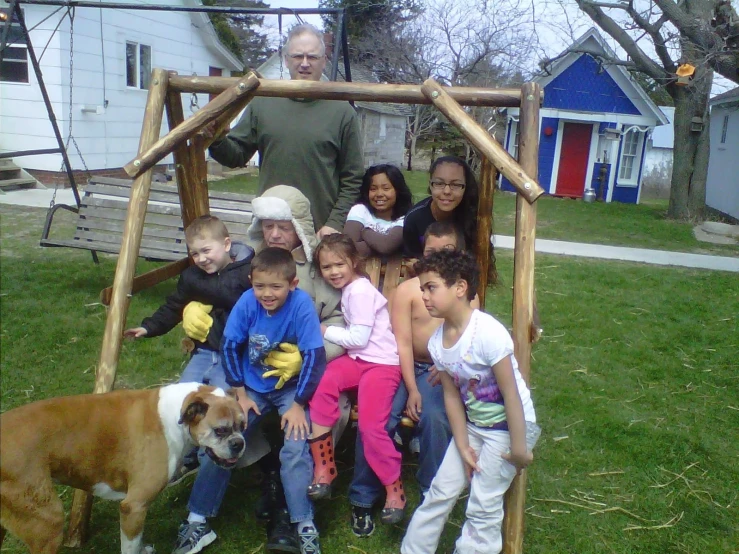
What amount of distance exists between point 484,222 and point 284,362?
1.40 metres

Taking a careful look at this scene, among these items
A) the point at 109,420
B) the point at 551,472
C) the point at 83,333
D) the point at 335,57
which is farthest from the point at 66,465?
the point at 335,57

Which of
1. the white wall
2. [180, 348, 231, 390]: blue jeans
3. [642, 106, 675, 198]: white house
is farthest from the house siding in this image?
[180, 348, 231, 390]: blue jeans

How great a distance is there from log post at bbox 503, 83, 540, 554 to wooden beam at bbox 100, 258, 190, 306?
1860mm

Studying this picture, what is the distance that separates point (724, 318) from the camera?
696 centimetres

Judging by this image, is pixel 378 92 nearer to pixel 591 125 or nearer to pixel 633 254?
pixel 633 254

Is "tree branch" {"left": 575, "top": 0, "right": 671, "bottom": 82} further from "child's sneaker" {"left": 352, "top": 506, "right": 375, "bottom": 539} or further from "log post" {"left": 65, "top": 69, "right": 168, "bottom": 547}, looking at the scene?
"child's sneaker" {"left": 352, "top": 506, "right": 375, "bottom": 539}

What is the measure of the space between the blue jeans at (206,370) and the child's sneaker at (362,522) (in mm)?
890

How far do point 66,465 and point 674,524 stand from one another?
9.53 feet

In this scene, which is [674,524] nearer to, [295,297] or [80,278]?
[295,297]

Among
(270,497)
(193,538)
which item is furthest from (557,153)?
(193,538)

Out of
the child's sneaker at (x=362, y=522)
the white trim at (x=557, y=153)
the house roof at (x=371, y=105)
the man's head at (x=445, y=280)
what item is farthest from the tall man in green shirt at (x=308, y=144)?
the house roof at (x=371, y=105)

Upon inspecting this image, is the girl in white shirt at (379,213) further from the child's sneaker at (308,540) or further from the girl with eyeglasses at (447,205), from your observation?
the child's sneaker at (308,540)

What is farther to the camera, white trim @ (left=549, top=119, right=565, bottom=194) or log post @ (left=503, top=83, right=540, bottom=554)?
white trim @ (left=549, top=119, right=565, bottom=194)

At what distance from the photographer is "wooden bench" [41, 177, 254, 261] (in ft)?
22.2
